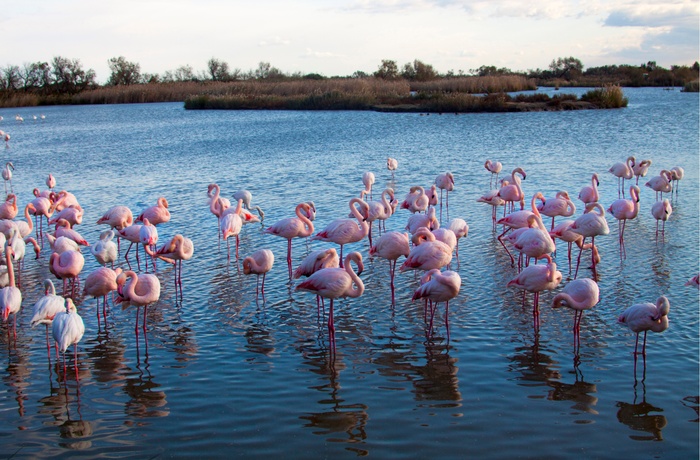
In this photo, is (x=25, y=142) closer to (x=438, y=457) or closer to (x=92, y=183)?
(x=92, y=183)

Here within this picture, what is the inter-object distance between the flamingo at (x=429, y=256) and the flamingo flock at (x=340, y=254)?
1 cm

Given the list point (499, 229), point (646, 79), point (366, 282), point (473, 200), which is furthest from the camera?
point (646, 79)

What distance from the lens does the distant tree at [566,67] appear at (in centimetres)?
7144

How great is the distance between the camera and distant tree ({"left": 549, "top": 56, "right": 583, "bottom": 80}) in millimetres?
71438

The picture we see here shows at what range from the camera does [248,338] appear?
259 inches

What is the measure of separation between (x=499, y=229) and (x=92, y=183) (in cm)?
1032

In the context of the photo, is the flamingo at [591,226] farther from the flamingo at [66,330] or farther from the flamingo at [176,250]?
the flamingo at [66,330]

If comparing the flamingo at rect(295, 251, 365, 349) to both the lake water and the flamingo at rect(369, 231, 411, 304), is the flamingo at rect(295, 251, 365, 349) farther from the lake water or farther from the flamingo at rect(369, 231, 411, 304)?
the flamingo at rect(369, 231, 411, 304)

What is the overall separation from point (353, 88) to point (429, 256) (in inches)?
1479

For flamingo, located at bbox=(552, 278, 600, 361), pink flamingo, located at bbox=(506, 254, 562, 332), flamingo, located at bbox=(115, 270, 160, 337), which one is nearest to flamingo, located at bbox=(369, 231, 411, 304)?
pink flamingo, located at bbox=(506, 254, 562, 332)

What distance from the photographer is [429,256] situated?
7.02m

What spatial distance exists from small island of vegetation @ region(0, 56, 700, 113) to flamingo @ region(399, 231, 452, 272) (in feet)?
86.6

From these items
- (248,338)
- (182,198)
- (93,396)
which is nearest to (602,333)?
(248,338)

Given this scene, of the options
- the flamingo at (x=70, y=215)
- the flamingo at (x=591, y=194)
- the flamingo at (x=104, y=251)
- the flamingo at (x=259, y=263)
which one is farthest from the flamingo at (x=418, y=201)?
the flamingo at (x=70, y=215)
